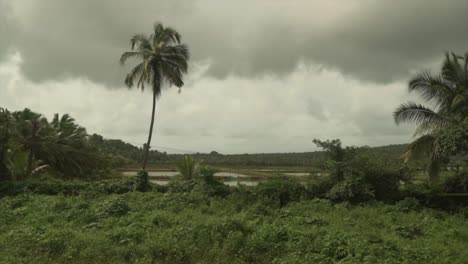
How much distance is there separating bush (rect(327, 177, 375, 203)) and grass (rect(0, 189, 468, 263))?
117 cm

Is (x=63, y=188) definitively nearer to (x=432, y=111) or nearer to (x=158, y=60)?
(x=158, y=60)

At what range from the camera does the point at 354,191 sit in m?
14.0

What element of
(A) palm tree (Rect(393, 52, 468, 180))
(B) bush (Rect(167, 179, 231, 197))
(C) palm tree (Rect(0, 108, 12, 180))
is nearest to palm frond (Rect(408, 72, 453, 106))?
(A) palm tree (Rect(393, 52, 468, 180))

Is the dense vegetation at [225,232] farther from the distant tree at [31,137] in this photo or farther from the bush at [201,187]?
the distant tree at [31,137]

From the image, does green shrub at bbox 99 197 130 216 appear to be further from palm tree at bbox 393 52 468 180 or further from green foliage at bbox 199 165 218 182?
palm tree at bbox 393 52 468 180

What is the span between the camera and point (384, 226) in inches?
417

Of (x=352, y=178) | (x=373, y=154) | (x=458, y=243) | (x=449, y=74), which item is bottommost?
(x=458, y=243)

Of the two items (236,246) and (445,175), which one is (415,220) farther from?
(236,246)

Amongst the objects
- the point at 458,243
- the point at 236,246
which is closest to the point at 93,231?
the point at 236,246

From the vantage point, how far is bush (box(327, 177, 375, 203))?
14.0 metres

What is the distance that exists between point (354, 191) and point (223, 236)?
7318mm

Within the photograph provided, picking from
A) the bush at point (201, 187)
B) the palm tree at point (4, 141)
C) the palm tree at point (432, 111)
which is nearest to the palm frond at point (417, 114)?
the palm tree at point (432, 111)

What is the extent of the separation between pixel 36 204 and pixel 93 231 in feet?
17.1

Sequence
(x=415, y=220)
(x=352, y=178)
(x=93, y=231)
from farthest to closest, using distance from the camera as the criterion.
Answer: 1. (x=352, y=178)
2. (x=415, y=220)
3. (x=93, y=231)
